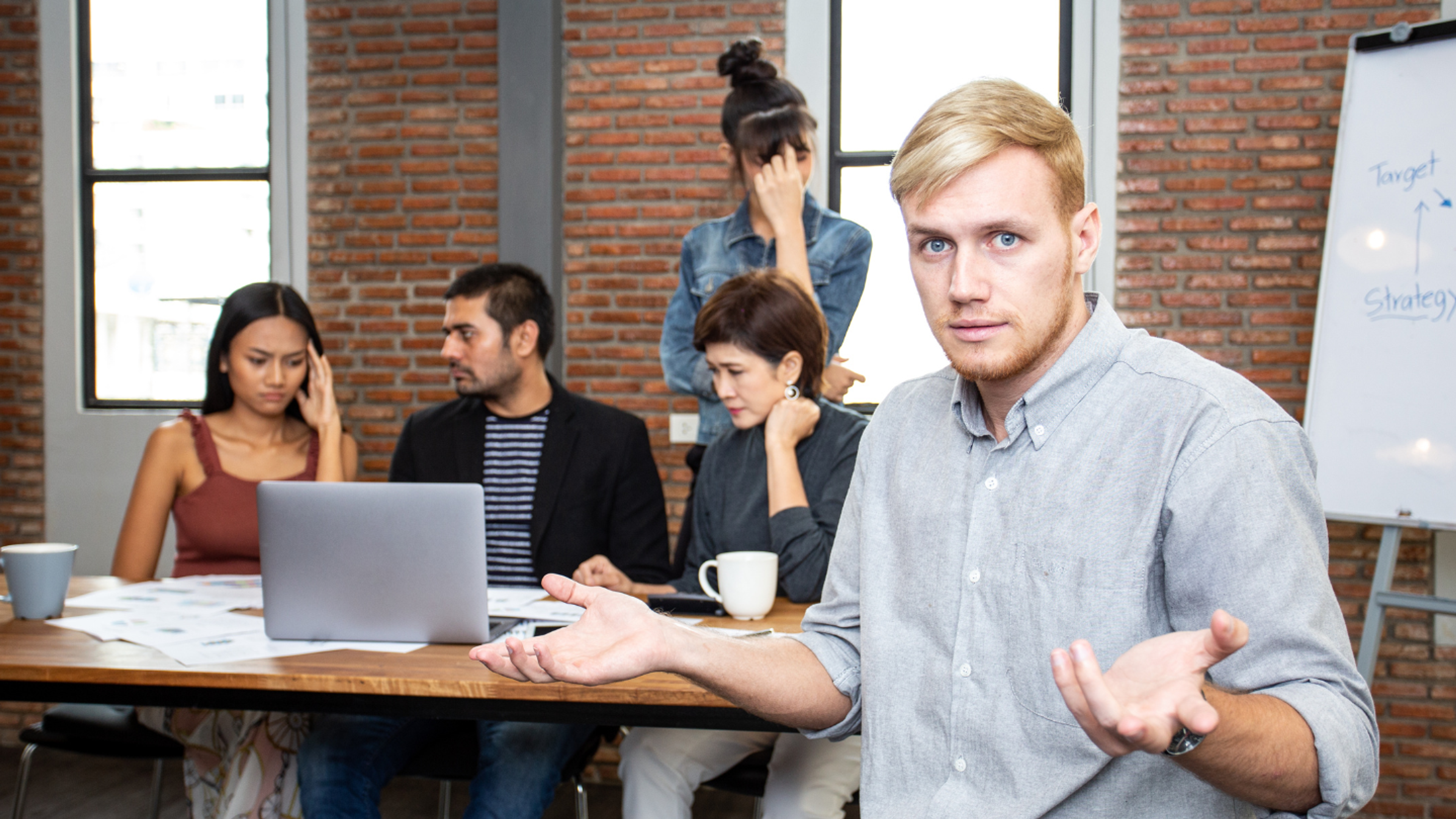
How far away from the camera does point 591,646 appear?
0.97 meters

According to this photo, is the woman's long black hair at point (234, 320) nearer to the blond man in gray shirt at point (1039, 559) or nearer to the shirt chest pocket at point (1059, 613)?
the blond man in gray shirt at point (1039, 559)

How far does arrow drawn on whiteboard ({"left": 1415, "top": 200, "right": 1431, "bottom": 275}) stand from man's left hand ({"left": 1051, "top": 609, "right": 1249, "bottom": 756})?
2.54 metres

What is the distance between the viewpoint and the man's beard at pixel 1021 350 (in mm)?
1017

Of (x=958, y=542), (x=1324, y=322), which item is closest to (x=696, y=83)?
(x=1324, y=322)

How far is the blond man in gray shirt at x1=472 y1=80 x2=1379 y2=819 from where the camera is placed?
862mm

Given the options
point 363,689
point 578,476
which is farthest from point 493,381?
point 363,689

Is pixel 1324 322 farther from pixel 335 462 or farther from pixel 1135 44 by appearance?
pixel 335 462

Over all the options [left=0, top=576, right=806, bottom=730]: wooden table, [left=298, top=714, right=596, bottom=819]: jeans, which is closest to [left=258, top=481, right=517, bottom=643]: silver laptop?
[left=0, top=576, right=806, bottom=730]: wooden table

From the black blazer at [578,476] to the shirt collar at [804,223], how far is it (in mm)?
591

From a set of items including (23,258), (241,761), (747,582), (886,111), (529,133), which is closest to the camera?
(747,582)

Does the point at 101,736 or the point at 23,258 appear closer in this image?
the point at 101,736

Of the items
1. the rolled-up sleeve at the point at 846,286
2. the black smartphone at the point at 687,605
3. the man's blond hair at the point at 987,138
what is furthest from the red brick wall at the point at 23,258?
the man's blond hair at the point at 987,138

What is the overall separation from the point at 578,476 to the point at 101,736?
112 centimetres

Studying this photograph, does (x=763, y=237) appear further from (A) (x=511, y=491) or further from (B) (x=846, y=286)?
(A) (x=511, y=491)
